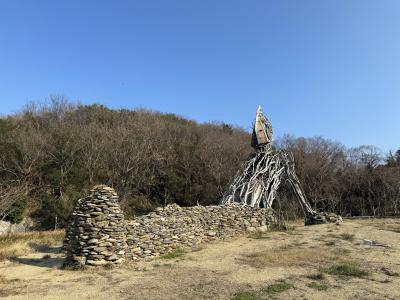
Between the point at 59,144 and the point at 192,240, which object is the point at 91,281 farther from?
the point at 59,144

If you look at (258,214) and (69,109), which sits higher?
(69,109)

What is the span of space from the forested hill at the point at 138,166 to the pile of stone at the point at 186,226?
10886mm

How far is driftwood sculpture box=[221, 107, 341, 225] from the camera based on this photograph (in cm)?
2012

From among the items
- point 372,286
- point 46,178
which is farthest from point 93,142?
point 372,286

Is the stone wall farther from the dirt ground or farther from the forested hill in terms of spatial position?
the forested hill

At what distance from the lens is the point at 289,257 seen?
12.2 metres

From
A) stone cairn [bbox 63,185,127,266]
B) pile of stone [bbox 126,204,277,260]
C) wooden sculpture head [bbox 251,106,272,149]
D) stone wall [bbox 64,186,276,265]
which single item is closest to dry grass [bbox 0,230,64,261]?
stone wall [bbox 64,186,276,265]

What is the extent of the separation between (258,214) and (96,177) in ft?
57.1

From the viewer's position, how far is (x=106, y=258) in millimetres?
11977

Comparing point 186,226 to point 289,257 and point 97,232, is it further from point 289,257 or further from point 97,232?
point 289,257

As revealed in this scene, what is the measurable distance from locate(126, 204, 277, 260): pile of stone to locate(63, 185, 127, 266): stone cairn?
55cm

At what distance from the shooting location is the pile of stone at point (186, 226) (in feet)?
43.0

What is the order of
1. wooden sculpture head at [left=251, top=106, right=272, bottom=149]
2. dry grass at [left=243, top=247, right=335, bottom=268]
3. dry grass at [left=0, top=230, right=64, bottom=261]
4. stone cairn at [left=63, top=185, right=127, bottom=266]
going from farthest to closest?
1. wooden sculpture head at [left=251, top=106, right=272, bottom=149]
2. dry grass at [left=0, top=230, right=64, bottom=261]
3. stone cairn at [left=63, top=185, right=127, bottom=266]
4. dry grass at [left=243, top=247, right=335, bottom=268]

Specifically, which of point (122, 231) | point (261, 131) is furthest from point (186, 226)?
point (261, 131)
